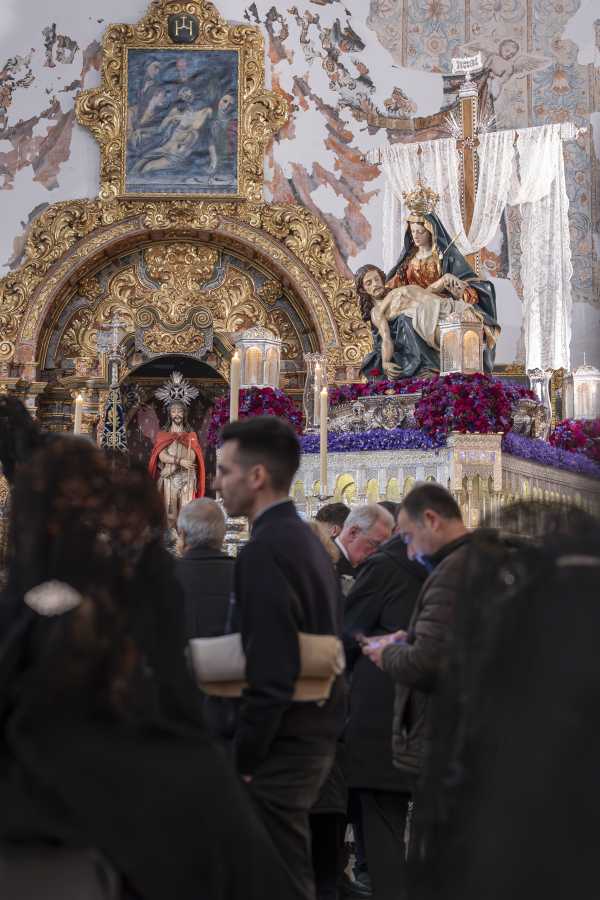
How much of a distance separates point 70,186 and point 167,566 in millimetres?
13647

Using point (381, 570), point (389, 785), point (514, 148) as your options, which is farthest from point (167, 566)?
point (514, 148)

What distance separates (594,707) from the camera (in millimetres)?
1325

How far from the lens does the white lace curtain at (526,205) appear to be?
13109 millimetres

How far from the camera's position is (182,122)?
50.5 ft

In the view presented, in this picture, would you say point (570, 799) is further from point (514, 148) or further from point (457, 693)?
point (514, 148)

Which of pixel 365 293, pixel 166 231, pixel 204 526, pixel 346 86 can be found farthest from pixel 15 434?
pixel 346 86

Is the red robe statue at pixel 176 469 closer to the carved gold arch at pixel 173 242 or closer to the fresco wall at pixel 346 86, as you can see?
the carved gold arch at pixel 173 242

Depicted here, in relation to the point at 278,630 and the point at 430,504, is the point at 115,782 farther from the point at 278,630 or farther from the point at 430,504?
the point at 430,504

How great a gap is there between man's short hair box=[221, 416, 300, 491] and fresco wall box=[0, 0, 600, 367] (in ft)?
40.2

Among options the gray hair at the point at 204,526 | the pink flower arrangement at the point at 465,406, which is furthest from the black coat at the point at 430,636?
the pink flower arrangement at the point at 465,406

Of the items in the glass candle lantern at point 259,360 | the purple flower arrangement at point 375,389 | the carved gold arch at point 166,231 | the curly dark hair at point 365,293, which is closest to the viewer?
the purple flower arrangement at point 375,389

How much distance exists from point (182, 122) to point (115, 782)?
14262 millimetres

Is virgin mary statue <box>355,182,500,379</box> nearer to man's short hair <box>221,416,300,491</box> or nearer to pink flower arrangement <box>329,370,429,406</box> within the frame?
pink flower arrangement <box>329,370,429,406</box>

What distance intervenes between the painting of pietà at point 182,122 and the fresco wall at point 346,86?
0.53 m
